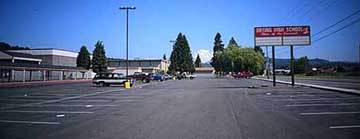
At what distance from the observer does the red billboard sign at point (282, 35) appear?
38812 millimetres

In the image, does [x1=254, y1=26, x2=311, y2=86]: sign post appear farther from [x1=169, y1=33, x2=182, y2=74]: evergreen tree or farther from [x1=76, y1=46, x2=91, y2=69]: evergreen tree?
[x1=169, y1=33, x2=182, y2=74]: evergreen tree

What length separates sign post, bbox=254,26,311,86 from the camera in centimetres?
3878

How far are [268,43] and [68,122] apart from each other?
31829 millimetres

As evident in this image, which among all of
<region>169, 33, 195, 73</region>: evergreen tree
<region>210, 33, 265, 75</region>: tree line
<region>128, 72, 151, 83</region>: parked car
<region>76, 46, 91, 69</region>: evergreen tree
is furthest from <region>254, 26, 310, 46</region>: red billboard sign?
<region>169, 33, 195, 73</region>: evergreen tree

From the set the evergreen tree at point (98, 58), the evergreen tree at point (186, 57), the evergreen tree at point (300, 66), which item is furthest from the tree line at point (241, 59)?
the evergreen tree at point (300, 66)

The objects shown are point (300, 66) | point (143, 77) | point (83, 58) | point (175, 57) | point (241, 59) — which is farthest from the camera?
point (300, 66)

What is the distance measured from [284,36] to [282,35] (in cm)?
25

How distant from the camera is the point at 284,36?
128 feet

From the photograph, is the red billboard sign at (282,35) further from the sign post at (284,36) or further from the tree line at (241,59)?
the tree line at (241,59)

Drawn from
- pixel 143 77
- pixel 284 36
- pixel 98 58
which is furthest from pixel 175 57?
pixel 284 36

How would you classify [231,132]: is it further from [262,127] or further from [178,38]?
[178,38]

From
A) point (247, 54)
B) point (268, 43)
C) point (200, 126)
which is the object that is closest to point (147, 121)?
point (200, 126)

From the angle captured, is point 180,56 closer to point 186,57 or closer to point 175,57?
point 175,57

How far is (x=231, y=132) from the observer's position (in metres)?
9.30
